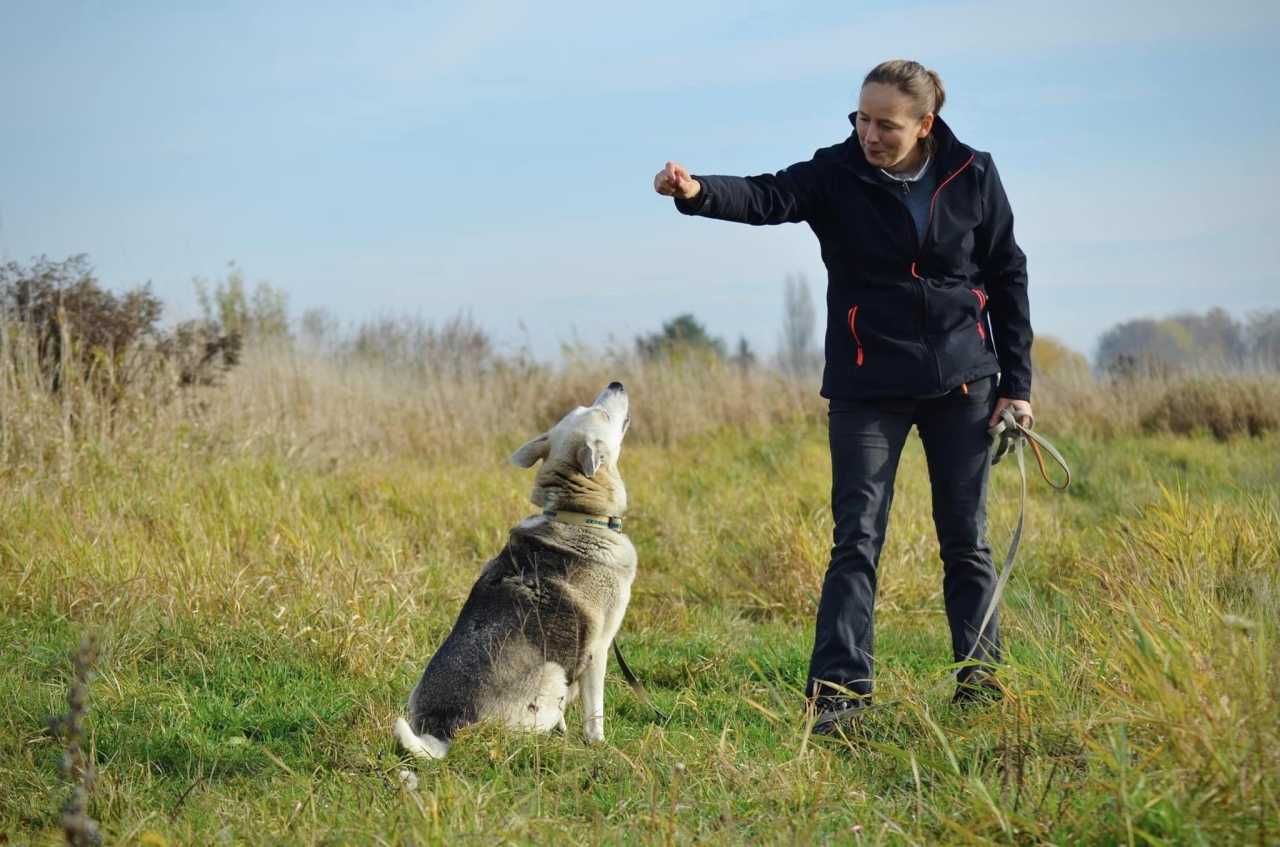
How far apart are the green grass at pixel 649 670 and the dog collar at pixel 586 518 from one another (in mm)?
755

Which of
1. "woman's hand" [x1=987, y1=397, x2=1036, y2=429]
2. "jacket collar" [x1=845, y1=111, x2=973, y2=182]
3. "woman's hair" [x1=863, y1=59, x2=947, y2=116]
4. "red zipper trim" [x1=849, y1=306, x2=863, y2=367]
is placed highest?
"woman's hair" [x1=863, y1=59, x2=947, y2=116]

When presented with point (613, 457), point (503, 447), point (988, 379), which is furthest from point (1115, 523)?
point (503, 447)

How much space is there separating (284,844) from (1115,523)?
18.8 ft

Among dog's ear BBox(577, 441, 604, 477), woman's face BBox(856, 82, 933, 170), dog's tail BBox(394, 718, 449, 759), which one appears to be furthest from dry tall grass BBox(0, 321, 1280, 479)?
woman's face BBox(856, 82, 933, 170)

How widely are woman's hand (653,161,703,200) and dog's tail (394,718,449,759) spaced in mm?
1969

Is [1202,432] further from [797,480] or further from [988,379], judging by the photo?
[988,379]

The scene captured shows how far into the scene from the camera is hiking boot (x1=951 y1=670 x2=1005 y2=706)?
3.98m

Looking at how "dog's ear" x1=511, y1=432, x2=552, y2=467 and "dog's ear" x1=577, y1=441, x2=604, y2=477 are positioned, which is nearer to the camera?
"dog's ear" x1=577, y1=441, x2=604, y2=477

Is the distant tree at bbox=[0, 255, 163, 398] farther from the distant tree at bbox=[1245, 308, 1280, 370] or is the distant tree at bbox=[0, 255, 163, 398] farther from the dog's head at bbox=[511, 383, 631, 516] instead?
the distant tree at bbox=[1245, 308, 1280, 370]

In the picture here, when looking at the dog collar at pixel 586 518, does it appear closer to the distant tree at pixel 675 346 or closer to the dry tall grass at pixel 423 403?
the dry tall grass at pixel 423 403

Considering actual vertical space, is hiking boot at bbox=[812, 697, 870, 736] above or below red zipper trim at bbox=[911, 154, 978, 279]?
below

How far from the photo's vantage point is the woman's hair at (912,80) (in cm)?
407

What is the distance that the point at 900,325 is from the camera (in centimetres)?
416

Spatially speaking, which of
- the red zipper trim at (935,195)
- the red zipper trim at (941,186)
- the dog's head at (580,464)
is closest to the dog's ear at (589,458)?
the dog's head at (580,464)
